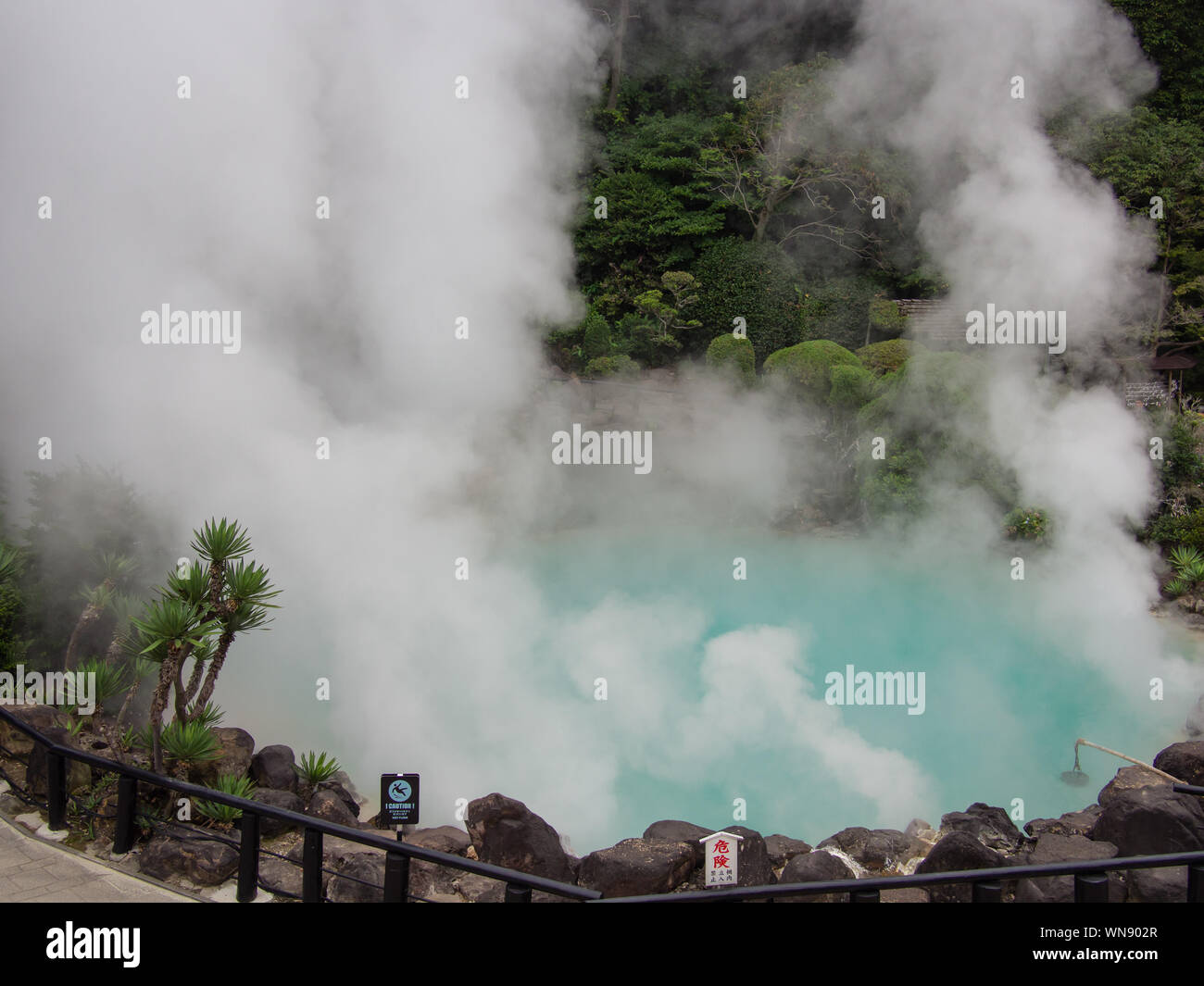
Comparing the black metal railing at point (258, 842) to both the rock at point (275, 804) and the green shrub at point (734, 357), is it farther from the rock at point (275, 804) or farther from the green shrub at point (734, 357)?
the green shrub at point (734, 357)

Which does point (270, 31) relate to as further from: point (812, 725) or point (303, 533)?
point (812, 725)

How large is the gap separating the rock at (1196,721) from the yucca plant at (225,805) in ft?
26.8

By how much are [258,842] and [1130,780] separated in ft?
21.5

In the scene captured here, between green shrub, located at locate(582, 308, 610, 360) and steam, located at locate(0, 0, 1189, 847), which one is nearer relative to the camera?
steam, located at locate(0, 0, 1189, 847)

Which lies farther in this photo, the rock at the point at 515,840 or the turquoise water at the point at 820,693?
the turquoise water at the point at 820,693

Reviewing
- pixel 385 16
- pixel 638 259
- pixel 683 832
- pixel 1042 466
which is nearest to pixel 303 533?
pixel 683 832

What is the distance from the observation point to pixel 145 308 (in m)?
9.76

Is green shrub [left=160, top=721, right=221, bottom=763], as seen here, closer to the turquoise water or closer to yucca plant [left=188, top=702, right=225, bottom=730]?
yucca plant [left=188, top=702, right=225, bottom=730]

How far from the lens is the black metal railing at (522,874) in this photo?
3.89 metres

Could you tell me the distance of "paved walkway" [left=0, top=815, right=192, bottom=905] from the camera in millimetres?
4654

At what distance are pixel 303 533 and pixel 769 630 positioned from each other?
492 cm

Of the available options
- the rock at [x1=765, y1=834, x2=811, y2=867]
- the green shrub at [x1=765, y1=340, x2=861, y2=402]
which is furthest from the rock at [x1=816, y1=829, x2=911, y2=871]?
the green shrub at [x1=765, y1=340, x2=861, y2=402]

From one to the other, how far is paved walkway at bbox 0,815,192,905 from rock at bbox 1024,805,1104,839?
590 centimetres

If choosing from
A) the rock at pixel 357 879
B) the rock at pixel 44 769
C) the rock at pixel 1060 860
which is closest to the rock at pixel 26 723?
the rock at pixel 44 769
